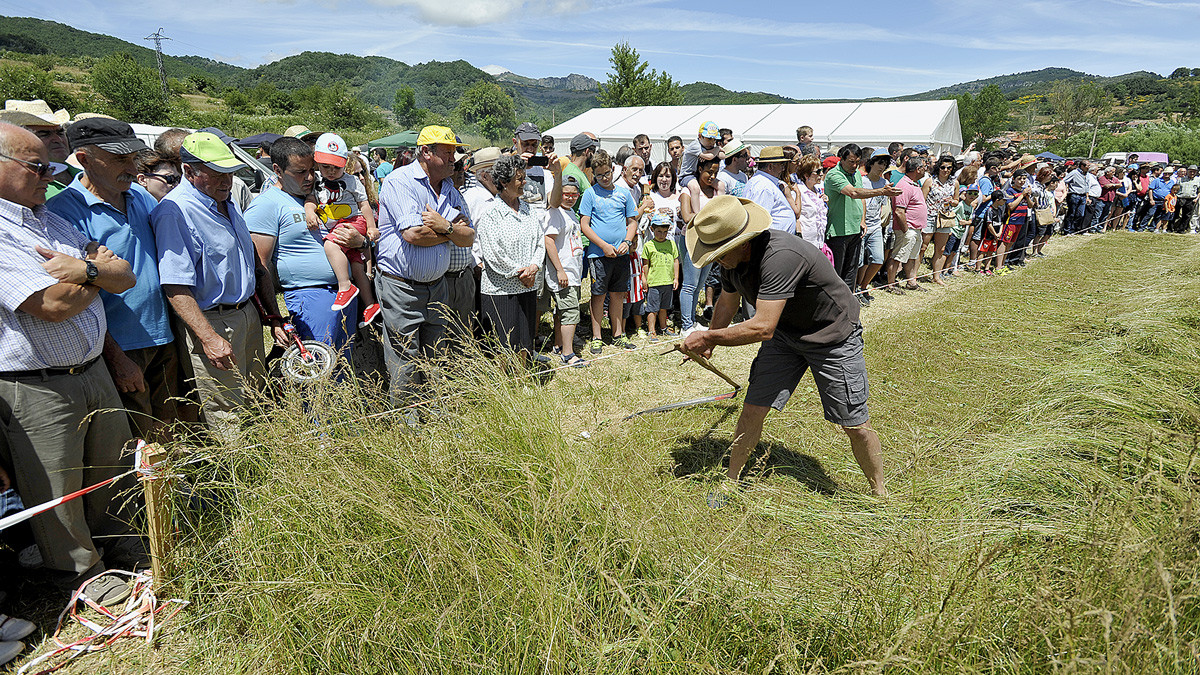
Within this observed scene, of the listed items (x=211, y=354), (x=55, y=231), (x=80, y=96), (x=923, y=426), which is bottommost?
(x=923, y=426)

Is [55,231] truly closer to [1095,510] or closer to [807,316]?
[807,316]

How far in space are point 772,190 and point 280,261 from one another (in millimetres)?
4243

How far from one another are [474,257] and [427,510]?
2690mm

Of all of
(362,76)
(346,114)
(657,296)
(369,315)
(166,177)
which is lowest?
(657,296)

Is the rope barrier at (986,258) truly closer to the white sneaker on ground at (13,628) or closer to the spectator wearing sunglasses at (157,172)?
the spectator wearing sunglasses at (157,172)

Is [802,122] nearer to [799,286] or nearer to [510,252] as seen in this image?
[510,252]

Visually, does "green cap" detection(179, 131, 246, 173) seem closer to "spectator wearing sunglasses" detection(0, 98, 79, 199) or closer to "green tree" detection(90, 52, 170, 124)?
"spectator wearing sunglasses" detection(0, 98, 79, 199)

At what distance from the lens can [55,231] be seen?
2566 mm

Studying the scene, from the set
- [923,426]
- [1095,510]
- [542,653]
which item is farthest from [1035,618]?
[923,426]

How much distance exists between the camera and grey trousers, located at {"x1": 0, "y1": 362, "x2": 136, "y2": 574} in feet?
7.97

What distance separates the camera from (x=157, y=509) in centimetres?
245

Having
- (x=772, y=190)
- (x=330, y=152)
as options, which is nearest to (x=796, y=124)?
(x=772, y=190)

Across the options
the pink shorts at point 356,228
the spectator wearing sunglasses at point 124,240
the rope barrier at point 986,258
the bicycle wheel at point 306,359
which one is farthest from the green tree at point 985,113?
the spectator wearing sunglasses at point 124,240

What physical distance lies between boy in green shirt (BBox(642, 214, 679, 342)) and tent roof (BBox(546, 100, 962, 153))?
52.0 ft
